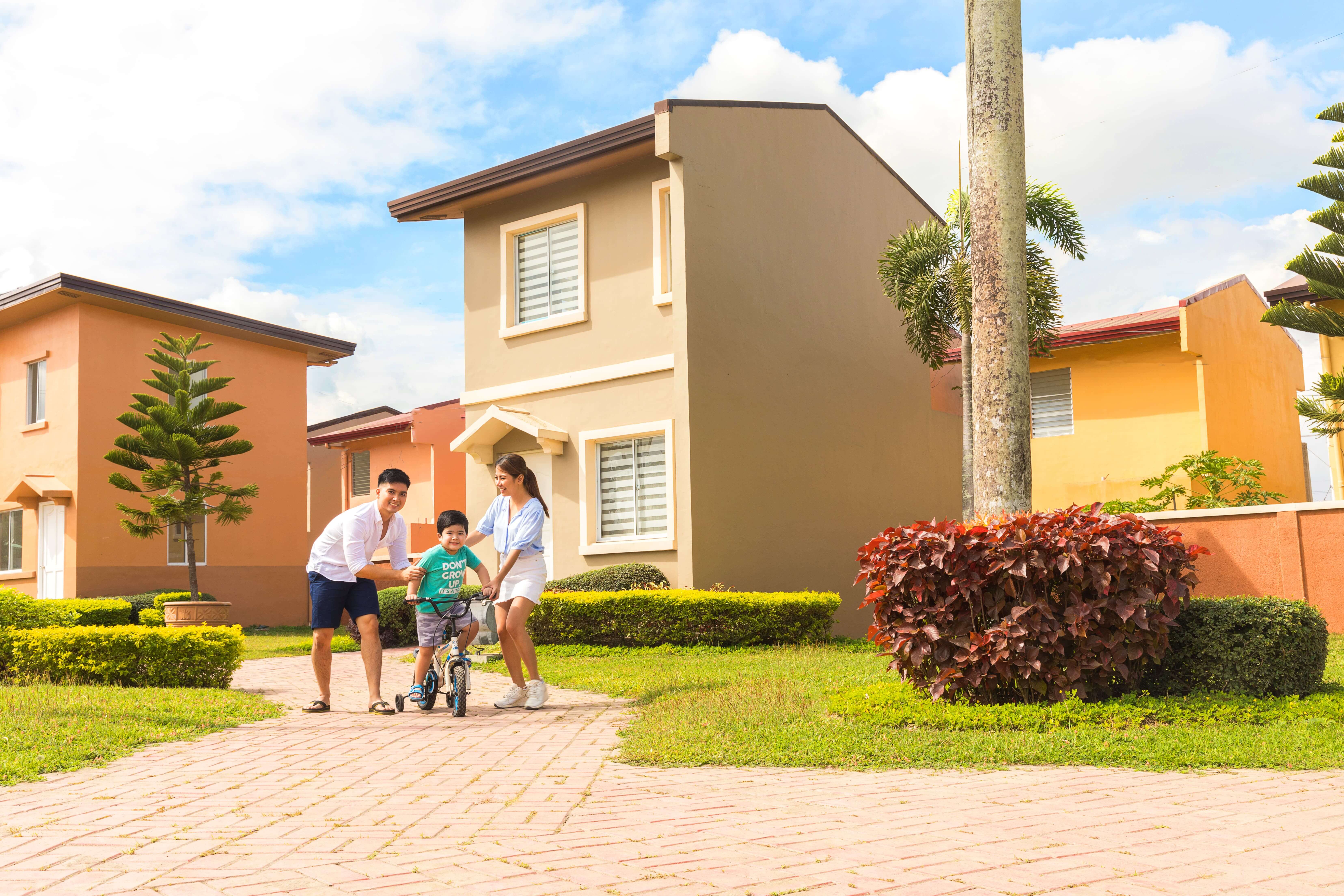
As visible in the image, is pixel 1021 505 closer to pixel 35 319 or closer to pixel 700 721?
pixel 700 721

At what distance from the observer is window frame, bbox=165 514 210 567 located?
23.5 m

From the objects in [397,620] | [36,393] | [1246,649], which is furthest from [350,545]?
[36,393]

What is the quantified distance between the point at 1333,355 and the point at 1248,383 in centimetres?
191

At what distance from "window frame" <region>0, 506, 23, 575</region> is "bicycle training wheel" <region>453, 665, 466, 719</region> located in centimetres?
1952

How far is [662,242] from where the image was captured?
608 inches

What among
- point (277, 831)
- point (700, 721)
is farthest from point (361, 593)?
point (277, 831)

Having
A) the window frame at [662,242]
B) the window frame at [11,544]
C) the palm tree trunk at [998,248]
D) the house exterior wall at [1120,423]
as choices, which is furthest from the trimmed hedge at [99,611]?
the house exterior wall at [1120,423]

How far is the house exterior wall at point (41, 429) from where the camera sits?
21.8 meters

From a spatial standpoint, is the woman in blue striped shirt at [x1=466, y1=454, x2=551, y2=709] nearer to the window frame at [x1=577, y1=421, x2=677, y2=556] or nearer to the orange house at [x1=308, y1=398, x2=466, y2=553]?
the window frame at [x1=577, y1=421, x2=677, y2=556]

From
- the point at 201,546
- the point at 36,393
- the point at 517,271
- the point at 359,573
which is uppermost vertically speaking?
the point at 517,271

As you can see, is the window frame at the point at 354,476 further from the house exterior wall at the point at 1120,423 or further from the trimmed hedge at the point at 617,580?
the house exterior wall at the point at 1120,423

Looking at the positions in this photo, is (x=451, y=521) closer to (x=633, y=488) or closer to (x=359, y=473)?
(x=633, y=488)

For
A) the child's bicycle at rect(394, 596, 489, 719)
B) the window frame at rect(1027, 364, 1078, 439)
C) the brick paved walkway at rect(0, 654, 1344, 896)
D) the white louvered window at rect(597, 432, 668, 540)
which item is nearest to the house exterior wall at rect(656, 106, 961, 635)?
the white louvered window at rect(597, 432, 668, 540)

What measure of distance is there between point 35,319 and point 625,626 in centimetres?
1721
